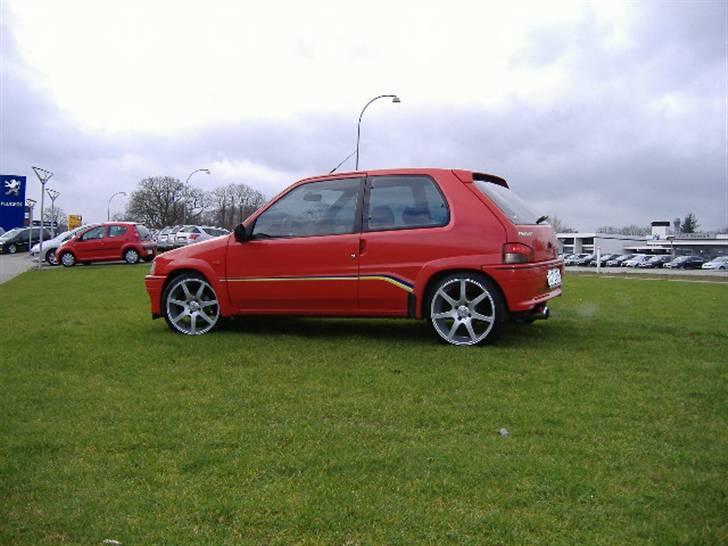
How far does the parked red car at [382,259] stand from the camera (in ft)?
21.4

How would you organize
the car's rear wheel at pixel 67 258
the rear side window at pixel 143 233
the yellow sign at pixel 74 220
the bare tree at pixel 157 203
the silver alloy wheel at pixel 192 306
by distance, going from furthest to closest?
the bare tree at pixel 157 203 < the yellow sign at pixel 74 220 < the rear side window at pixel 143 233 < the car's rear wheel at pixel 67 258 < the silver alloy wheel at pixel 192 306

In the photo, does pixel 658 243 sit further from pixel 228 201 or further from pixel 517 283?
pixel 517 283

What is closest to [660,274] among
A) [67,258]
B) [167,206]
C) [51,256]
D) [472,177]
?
[67,258]

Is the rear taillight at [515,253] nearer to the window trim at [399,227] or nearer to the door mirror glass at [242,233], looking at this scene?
the window trim at [399,227]

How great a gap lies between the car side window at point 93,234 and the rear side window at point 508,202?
23073mm

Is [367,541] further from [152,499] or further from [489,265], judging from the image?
[489,265]

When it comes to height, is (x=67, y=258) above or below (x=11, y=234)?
below

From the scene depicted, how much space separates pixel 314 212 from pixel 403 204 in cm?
93

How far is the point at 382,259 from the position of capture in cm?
678

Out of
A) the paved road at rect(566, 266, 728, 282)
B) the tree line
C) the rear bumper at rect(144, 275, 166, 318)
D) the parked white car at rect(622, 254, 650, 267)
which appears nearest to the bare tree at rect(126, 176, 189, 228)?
the tree line

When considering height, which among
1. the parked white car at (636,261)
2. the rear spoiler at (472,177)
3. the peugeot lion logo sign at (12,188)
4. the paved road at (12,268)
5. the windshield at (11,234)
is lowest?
the parked white car at (636,261)

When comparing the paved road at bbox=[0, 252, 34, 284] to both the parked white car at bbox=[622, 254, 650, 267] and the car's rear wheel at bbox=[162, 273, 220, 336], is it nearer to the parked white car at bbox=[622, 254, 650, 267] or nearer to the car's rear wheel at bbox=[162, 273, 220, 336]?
the car's rear wheel at bbox=[162, 273, 220, 336]

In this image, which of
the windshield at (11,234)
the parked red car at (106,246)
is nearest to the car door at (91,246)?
the parked red car at (106,246)

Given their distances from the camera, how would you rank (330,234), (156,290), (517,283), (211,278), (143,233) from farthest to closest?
(143,233) → (156,290) → (211,278) → (330,234) → (517,283)
